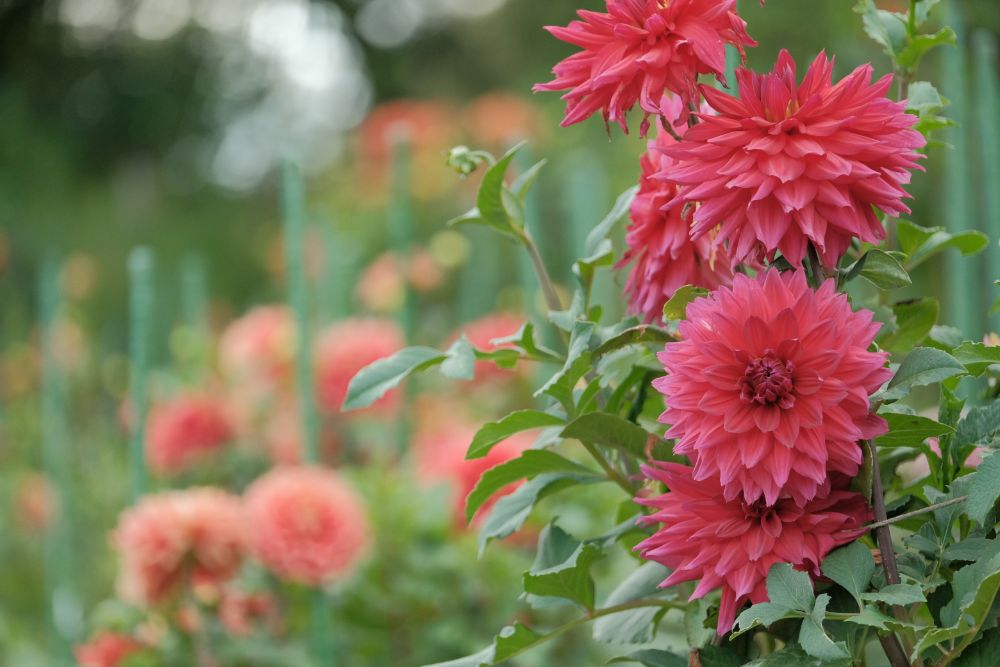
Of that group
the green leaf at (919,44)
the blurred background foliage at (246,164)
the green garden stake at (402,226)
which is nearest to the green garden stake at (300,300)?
the blurred background foliage at (246,164)

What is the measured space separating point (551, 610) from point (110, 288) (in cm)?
373

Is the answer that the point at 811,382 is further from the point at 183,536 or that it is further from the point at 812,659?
the point at 183,536

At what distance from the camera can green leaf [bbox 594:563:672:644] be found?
1.85 feet

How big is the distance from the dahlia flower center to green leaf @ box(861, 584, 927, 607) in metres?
0.07

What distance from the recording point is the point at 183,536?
45.8 inches

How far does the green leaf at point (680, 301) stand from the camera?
1.51ft

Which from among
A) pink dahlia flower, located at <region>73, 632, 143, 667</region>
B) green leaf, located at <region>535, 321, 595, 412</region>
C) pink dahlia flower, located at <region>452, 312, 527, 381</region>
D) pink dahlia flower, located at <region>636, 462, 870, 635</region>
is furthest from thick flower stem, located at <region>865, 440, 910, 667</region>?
pink dahlia flower, located at <region>452, 312, 527, 381</region>

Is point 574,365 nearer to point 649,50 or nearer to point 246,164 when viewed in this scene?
point 649,50

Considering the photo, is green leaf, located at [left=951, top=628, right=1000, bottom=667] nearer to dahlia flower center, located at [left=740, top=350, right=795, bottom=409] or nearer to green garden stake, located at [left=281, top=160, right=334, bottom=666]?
dahlia flower center, located at [left=740, top=350, right=795, bottom=409]

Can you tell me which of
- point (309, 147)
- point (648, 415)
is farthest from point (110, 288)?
point (648, 415)

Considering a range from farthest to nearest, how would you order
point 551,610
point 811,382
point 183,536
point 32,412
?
point 32,412, point 551,610, point 183,536, point 811,382

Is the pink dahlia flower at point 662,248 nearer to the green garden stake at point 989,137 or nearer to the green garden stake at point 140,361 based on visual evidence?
the green garden stake at point 989,137

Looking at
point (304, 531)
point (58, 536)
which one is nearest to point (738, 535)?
point (304, 531)

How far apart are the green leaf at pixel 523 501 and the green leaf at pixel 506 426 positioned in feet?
0.14
